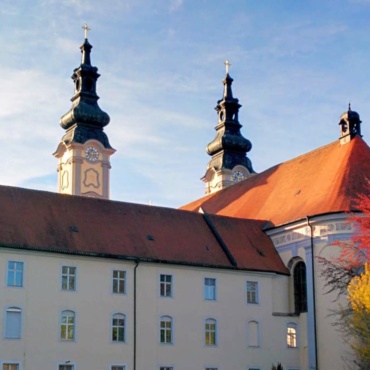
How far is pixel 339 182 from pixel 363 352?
11.8m

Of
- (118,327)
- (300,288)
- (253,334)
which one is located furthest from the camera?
(300,288)

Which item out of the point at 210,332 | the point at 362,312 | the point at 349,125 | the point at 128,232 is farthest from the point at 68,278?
the point at 349,125

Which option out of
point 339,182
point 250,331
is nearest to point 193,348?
point 250,331

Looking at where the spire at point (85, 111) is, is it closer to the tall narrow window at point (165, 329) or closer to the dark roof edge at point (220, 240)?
the dark roof edge at point (220, 240)

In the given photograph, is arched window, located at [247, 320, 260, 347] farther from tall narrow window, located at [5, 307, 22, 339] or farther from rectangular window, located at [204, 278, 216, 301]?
tall narrow window, located at [5, 307, 22, 339]

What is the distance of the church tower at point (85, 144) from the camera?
2448 inches

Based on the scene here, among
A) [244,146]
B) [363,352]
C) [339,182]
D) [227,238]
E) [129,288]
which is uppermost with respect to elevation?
[244,146]

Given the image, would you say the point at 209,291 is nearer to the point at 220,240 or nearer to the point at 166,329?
the point at 166,329

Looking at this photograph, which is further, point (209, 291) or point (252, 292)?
point (252, 292)

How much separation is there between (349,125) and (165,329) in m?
15.5

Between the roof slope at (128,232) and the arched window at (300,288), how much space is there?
2.84 feet

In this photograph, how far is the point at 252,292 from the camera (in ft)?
136

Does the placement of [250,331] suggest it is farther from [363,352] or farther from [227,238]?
[363,352]

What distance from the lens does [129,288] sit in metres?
38.0
